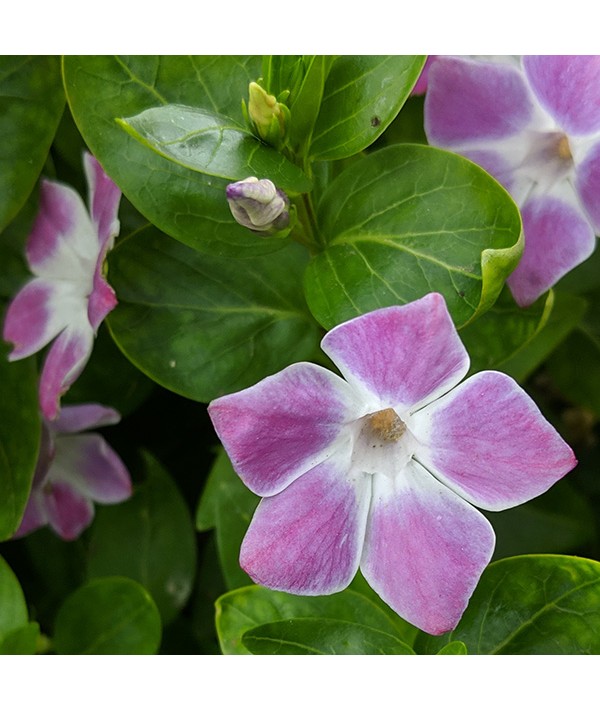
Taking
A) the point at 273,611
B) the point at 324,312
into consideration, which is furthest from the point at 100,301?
the point at 273,611

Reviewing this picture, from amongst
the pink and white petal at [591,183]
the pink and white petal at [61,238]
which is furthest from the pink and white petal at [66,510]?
the pink and white petal at [591,183]

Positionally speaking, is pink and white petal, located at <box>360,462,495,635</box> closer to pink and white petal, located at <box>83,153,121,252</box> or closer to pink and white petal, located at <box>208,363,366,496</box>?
pink and white petal, located at <box>208,363,366,496</box>

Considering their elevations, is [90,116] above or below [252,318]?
above

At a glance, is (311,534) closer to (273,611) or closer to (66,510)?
(273,611)


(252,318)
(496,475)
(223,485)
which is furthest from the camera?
(223,485)

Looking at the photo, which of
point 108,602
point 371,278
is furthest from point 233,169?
point 108,602

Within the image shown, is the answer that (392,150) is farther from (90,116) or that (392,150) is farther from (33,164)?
(33,164)

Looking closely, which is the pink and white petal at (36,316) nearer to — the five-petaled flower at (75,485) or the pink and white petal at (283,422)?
the five-petaled flower at (75,485)

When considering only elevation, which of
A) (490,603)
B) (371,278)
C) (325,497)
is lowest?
(490,603)
